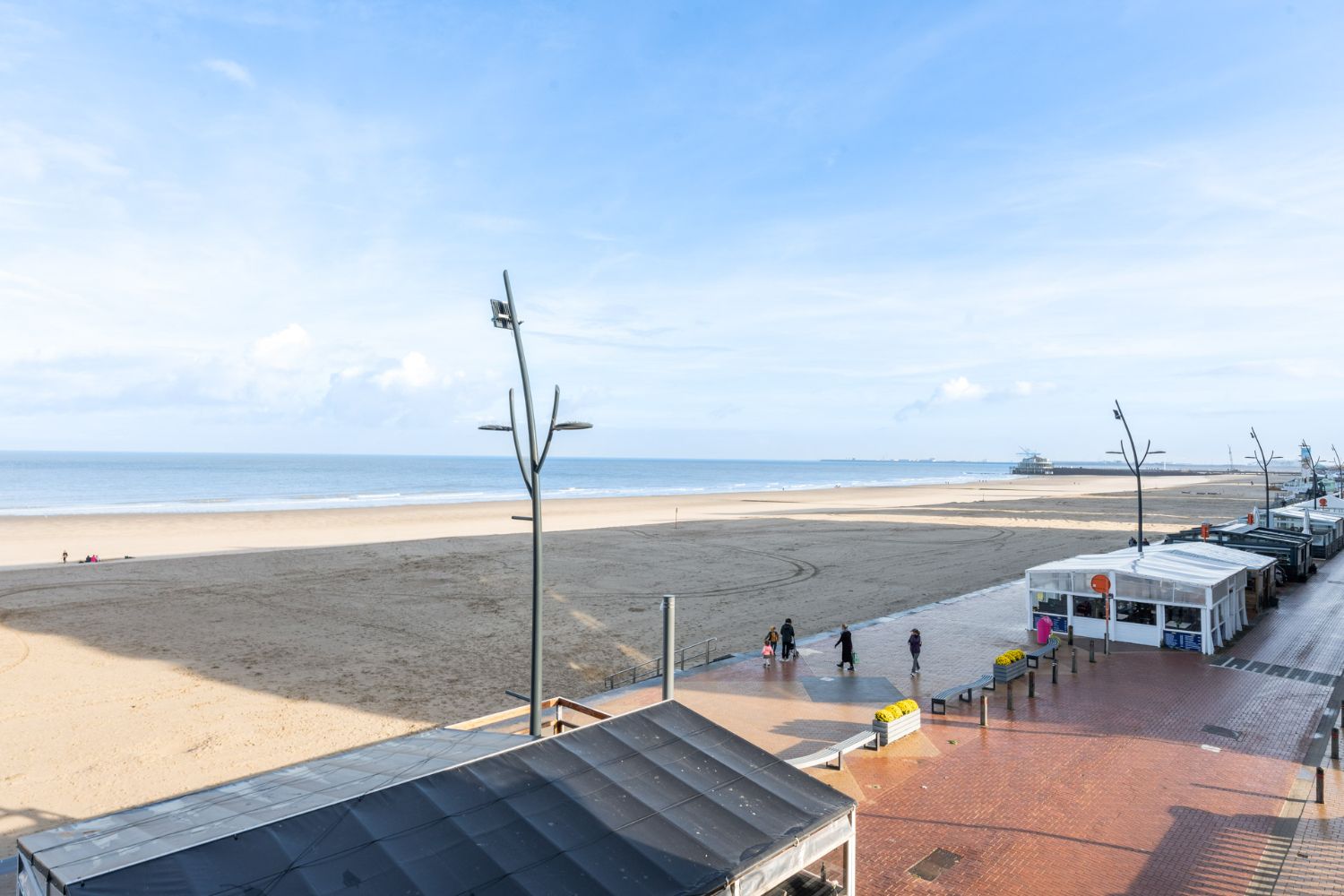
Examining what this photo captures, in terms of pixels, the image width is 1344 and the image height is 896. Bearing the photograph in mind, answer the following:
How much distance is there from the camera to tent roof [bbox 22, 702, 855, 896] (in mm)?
5184

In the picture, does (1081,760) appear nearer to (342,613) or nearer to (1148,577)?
(1148,577)

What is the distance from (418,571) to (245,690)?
1507 centimetres

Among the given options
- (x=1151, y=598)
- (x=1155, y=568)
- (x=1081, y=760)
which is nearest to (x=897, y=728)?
(x=1081, y=760)

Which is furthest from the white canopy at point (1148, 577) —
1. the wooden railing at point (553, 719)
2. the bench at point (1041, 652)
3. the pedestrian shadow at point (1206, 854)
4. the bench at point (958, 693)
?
the wooden railing at point (553, 719)

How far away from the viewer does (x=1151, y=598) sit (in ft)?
65.3

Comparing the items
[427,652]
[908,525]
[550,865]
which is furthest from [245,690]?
[908,525]

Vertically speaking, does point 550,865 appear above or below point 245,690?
above

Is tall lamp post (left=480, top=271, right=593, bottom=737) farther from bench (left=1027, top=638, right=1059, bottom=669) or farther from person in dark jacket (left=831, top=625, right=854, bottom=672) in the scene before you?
bench (left=1027, top=638, right=1059, bottom=669)

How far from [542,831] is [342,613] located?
2069 cm

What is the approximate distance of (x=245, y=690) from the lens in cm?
1673

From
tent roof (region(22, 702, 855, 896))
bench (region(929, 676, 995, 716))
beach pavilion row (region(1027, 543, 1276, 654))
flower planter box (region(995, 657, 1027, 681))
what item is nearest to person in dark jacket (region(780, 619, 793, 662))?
bench (region(929, 676, 995, 716))

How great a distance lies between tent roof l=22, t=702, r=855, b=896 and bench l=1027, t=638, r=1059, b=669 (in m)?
13.0

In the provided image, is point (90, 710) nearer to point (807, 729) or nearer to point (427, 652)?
point (427, 652)

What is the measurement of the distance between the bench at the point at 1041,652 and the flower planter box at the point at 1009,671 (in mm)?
496
